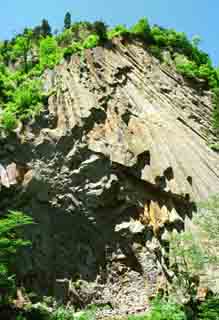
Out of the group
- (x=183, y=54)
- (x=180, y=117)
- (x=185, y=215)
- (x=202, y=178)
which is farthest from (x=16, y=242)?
(x=183, y=54)

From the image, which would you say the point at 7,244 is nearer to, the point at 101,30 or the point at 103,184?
the point at 103,184

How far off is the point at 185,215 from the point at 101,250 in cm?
436

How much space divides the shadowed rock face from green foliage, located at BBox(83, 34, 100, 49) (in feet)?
12.1

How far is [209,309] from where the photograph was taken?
65.5 ft

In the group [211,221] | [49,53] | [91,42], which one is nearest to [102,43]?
[91,42]

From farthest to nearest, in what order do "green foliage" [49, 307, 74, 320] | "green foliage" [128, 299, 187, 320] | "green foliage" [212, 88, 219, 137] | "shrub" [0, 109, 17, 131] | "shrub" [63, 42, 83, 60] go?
1. "shrub" [63, 42, 83, 60]
2. "green foliage" [212, 88, 219, 137]
3. "shrub" [0, 109, 17, 131]
4. "green foliage" [49, 307, 74, 320]
5. "green foliage" [128, 299, 187, 320]

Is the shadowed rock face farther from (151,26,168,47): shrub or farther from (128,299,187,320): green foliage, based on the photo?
(151,26,168,47): shrub

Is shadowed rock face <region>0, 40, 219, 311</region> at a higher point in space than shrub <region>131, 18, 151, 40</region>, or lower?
lower

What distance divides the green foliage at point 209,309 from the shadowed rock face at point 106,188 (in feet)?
11.4

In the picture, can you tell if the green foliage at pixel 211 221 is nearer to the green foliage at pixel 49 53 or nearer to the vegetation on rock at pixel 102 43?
the vegetation on rock at pixel 102 43

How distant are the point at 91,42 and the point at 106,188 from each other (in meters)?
10.5

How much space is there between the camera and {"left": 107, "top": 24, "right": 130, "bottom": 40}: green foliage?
32.5 m

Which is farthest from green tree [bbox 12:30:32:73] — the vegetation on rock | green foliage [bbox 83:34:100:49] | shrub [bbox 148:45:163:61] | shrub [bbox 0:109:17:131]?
shrub [bbox 148:45:163:61]

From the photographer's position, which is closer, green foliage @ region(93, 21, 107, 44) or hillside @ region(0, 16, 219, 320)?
hillside @ region(0, 16, 219, 320)
